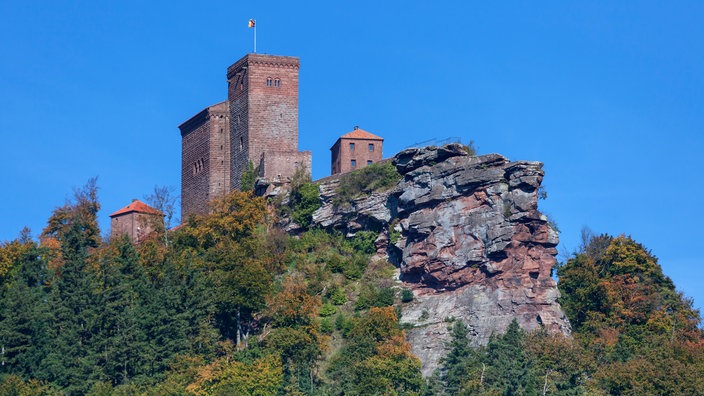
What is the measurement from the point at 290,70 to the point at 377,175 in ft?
39.1

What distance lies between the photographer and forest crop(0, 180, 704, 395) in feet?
287

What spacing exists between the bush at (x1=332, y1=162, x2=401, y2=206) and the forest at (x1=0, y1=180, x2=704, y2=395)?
2.69 meters

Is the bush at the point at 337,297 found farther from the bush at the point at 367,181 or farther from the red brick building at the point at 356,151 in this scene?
the red brick building at the point at 356,151

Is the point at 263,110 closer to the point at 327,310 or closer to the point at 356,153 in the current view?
the point at 356,153

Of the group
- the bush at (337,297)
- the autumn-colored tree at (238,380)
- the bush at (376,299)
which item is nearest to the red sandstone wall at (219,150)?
the bush at (337,297)

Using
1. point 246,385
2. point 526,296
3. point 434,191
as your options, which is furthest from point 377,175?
point 246,385

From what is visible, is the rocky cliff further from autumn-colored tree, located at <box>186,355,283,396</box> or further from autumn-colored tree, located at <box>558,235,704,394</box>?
autumn-colored tree, located at <box>186,355,283,396</box>

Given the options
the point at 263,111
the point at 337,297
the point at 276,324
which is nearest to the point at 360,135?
the point at 263,111

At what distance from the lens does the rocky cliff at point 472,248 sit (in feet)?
306

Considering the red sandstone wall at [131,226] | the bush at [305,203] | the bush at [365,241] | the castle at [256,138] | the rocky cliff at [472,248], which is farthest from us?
A: the red sandstone wall at [131,226]

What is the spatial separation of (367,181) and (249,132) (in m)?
10.4

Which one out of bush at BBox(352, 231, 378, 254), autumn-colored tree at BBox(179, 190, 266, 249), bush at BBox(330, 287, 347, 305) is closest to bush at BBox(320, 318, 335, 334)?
bush at BBox(330, 287, 347, 305)

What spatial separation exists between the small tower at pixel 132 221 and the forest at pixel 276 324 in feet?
35.0

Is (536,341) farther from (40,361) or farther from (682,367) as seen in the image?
(40,361)
